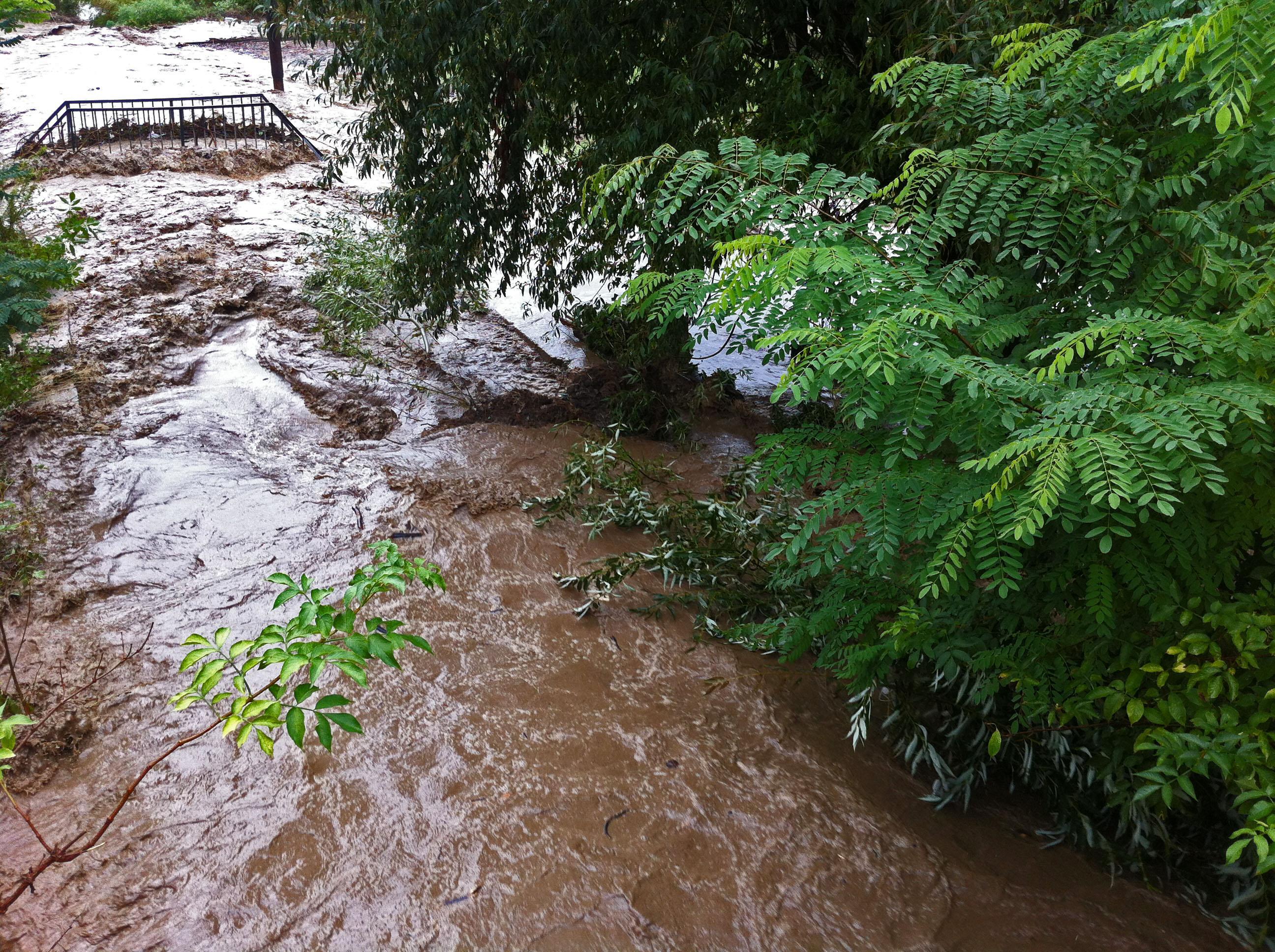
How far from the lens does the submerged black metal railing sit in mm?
12898

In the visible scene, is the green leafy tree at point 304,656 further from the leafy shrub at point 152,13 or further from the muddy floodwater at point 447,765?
the leafy shrub at point 152,13

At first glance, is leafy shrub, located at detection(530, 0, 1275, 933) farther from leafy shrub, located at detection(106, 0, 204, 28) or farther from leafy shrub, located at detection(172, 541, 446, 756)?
leafy shrub, located at detection(106, 0, 204, 28)

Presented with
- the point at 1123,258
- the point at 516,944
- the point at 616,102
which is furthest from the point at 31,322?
the point at 1123,258

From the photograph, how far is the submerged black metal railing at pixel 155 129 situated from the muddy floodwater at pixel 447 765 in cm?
783

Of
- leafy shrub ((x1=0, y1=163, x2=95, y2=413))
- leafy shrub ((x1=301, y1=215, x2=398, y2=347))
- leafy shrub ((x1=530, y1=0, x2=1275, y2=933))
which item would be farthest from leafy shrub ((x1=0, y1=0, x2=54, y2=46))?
leafy shrub ((x1=530, y1=0, x2=1275, y2=933))

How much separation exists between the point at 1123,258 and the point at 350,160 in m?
6.19

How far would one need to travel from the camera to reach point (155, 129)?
1388 centimetres

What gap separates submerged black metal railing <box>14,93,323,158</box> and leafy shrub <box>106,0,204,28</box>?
13069mm

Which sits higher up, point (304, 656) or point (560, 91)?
point (560, 91)

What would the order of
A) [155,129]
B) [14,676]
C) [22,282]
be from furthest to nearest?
[155,129] → [22,282] → [14,676]

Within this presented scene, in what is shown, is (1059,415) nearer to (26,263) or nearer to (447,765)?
(447,765)

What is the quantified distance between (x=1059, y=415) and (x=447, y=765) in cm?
265

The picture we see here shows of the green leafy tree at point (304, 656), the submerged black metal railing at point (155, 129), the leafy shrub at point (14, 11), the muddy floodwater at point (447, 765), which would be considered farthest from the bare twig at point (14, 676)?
the submerged black metal railing at point (155, 129)

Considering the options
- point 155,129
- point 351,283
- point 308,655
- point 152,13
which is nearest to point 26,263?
point 351,283
